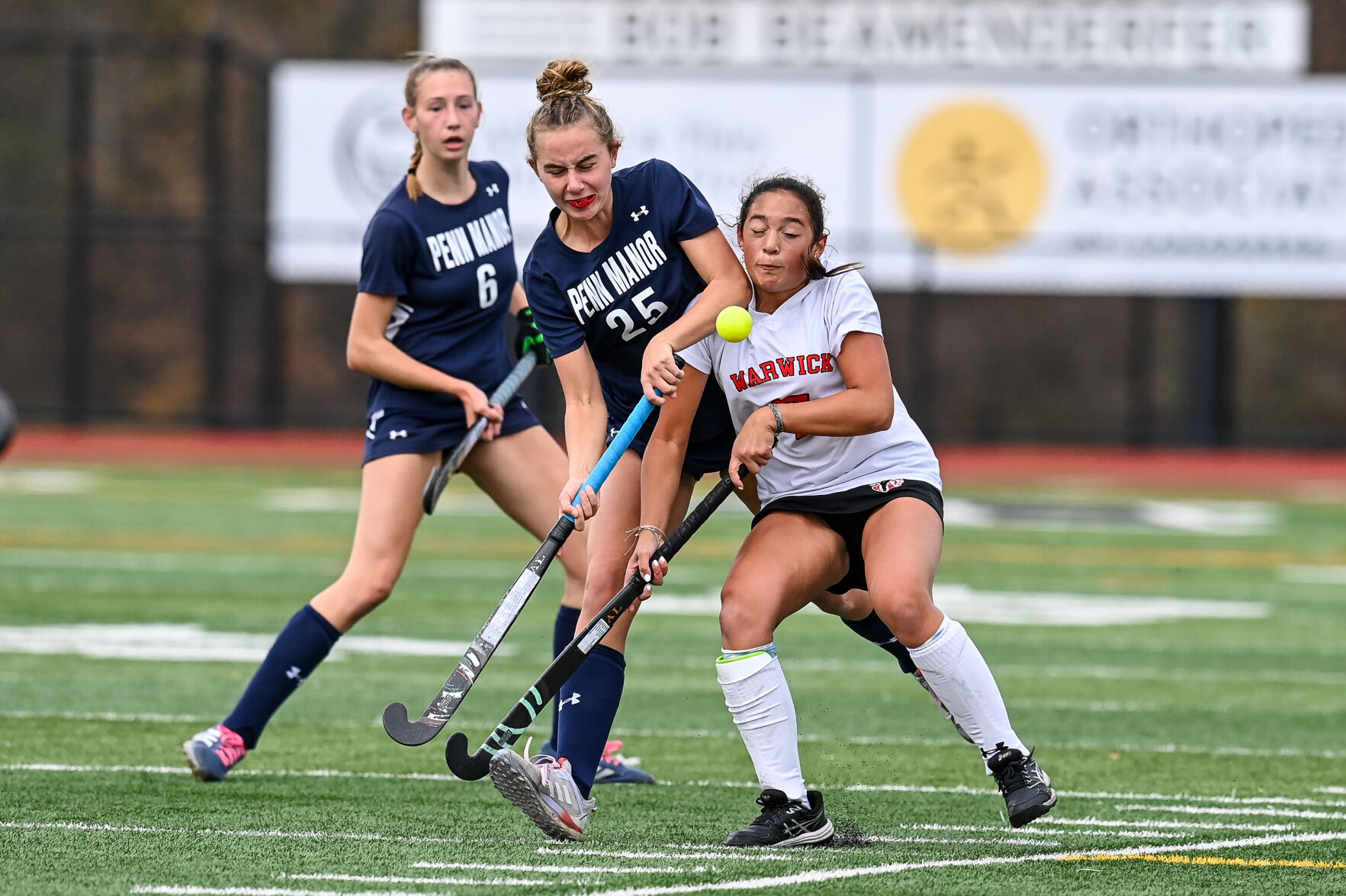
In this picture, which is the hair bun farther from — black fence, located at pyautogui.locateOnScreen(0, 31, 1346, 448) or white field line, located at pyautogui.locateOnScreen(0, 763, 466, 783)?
black fence, located at pyautogui.locateOnScreen(0, 31, 1346, 448)

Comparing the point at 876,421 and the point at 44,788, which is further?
the point at 44,788

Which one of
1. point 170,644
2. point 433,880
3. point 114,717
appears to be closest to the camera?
point 433,880

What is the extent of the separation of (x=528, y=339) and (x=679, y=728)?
1.69 meters

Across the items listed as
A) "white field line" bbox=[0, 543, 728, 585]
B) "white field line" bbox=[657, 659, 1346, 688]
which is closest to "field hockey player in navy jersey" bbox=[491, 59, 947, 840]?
"white field line" bbox=[657, 659, 1346, 688]

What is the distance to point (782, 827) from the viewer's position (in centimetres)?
545

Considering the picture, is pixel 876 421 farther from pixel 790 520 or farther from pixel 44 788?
pixel 44 788

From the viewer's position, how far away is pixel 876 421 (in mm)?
5465

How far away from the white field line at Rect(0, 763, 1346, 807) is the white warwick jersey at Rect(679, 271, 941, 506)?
136 centimetres

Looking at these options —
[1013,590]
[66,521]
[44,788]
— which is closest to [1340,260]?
[1013,590]

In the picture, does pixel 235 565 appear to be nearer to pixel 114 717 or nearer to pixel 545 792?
pixel 114 717

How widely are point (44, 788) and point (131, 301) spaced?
86.6ft

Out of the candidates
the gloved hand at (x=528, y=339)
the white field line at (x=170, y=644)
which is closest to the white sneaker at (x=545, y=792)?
the gloved hand at (x=528, y=339)

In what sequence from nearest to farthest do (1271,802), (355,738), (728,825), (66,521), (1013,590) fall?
(728,825)
(1271,802)
(355,738)
(1013,590)
(66,521)

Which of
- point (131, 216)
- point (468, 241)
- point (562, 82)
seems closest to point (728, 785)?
point (468, 241)
